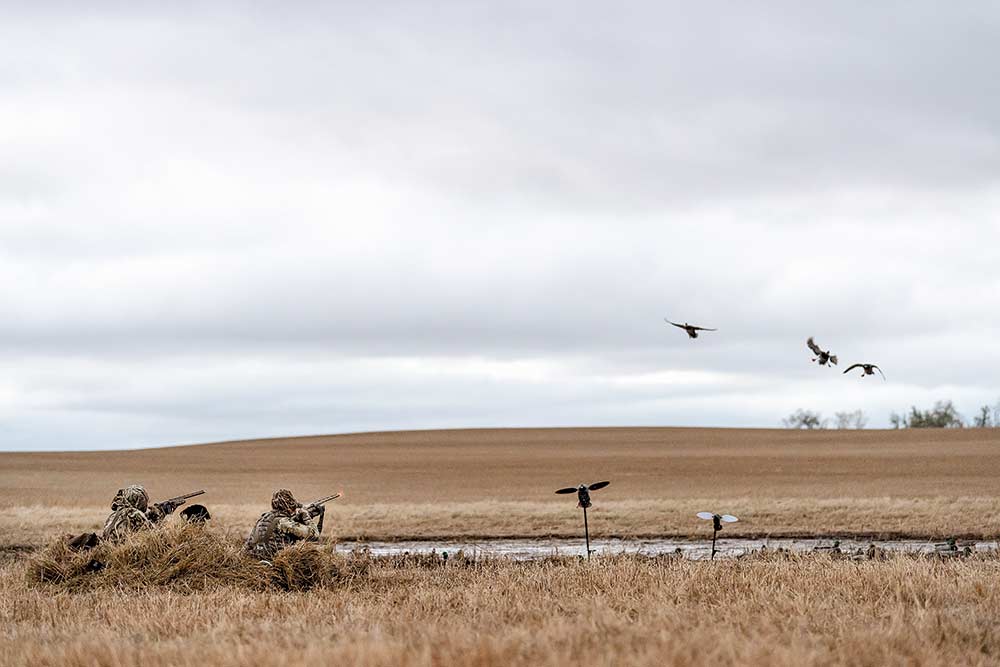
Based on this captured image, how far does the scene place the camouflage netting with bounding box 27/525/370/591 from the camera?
15.5m

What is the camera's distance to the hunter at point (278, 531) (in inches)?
635

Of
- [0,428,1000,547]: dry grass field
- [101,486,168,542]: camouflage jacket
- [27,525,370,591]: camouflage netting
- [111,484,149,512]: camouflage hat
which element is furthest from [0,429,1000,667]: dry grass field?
[111,484,149,512]: camouflage hat

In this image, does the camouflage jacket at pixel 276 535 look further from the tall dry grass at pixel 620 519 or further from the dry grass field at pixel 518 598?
the tall dry grass at pixel 620 519

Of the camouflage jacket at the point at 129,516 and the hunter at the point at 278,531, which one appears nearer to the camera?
the hunter at the point at 278,531

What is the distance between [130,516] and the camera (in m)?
17.2

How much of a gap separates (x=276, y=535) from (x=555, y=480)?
3856 cm

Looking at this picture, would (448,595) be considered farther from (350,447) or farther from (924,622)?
(350,447)

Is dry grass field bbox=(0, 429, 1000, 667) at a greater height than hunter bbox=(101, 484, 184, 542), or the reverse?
hunter bbox=(101, 484, 184, 542)

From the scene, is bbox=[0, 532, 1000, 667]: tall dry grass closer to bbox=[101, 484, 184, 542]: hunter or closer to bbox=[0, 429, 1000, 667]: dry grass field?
bbox=[0, 429, 1000, 667]: dry grass field

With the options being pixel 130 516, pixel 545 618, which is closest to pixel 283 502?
pixel 130 516

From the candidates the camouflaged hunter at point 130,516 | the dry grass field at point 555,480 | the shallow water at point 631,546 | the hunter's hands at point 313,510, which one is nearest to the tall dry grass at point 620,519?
the dry grass field at point 555,480

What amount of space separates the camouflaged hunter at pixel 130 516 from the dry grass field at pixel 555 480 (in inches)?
79.5

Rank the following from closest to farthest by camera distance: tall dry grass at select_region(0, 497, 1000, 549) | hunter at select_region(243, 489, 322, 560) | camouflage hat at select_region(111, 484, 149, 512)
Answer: hunter at select_region(243, 489, 322, 560)
camouflage hat at select_region(111, 484, 149, 512)
tall dry grass at select_region(0, 497, 1000, 549)

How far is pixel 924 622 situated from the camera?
31.8ft
